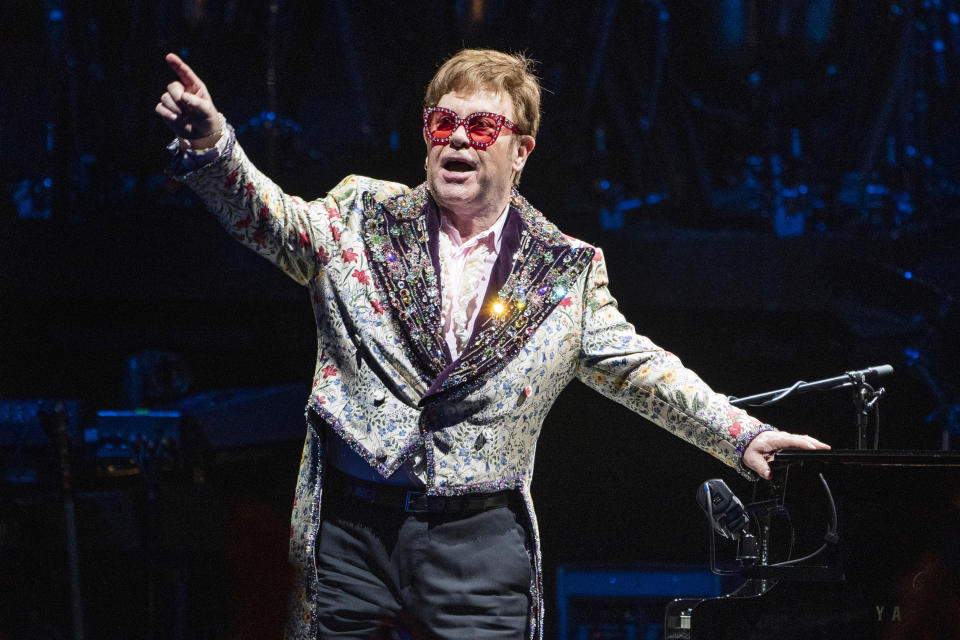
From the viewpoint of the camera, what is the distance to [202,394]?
350 centimetres

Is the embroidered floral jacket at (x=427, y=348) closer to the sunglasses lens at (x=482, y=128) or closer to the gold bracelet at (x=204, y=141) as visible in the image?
the gold bracelet at (x=204, y=141)

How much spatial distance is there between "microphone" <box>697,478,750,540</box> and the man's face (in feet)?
2.29

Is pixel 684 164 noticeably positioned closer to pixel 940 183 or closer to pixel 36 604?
pixel 940 183

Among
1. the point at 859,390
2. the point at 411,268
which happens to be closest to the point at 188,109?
the point at 411,268

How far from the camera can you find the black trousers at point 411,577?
65.9 inches

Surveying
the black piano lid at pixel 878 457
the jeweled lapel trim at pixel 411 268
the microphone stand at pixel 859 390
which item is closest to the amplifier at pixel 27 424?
the jeweled lapel trim at pixel 411 268

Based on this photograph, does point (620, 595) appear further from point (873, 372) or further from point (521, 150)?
point (521, 150)

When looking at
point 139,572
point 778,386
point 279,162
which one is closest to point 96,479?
point 139,572

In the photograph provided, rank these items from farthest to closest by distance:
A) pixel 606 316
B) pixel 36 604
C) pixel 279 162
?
pixel 279 162
pixel 36 604
pixel 606 316

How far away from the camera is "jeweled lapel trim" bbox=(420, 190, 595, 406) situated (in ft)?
5.76

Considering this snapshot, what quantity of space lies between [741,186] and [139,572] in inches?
97.3

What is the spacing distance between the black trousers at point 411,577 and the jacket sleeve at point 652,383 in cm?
44

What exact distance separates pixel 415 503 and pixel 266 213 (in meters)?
0.57

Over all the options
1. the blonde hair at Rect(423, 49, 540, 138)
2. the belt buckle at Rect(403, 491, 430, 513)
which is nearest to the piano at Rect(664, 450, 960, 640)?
the belt buckle at Rect(403, 491, 430, 513)
